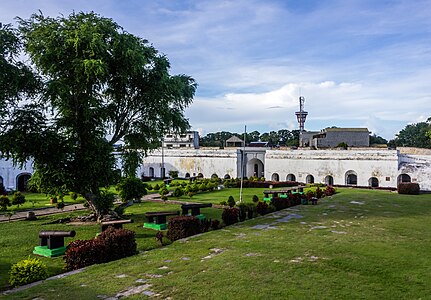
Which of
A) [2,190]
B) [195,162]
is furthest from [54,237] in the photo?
[195,162]

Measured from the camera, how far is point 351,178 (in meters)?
34.2

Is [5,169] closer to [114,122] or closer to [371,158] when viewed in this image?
[114,122]

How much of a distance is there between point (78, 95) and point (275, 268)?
9.88 metres

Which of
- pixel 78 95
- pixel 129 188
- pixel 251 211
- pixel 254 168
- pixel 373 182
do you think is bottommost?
pixel 251 211

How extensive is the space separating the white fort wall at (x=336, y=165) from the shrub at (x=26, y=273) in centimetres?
3024

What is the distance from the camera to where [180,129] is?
53.9 ft

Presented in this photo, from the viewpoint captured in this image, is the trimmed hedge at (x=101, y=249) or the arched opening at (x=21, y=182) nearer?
the trimmed hedge at (x=101, y=249)

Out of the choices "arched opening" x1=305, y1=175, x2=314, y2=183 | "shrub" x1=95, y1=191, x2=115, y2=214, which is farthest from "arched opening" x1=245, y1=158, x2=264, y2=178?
"shrub" x1=95, y1=191, x2=115, y2=214

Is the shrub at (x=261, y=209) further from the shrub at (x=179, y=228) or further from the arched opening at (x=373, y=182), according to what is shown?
the arched opening at (x=373, y=182)

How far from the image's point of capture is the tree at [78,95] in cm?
1316

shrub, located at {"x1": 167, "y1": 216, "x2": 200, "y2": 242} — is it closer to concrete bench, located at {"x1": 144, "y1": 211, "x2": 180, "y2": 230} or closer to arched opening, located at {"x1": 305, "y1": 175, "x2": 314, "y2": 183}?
concrete bench, located at {"x1": 144, "y1": 211, "x2": 180, "y2": 230}

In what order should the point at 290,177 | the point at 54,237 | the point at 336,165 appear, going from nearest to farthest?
the point at 54,237, the point at 336,165, the point at 290,177

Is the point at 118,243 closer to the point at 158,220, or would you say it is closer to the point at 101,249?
the point at 101,249

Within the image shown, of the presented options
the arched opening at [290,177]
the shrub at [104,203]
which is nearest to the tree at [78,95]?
the shrub at [104,203]
